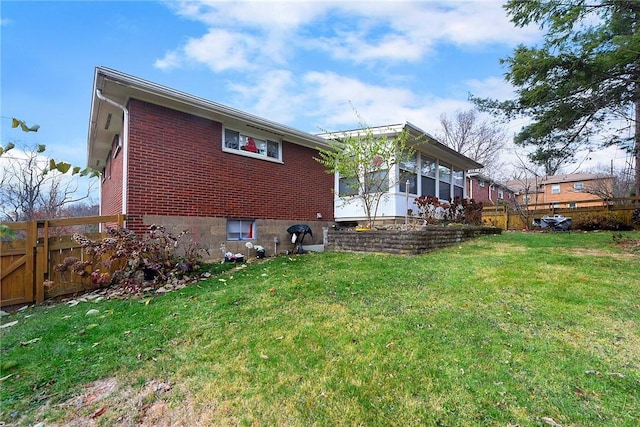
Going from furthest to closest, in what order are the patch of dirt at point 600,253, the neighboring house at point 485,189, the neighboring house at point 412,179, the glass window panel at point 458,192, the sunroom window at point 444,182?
the neighboring house at point 485,189, the glass window panel at point 458,192, the sunroom window at point 444,182, the neighboring house at point 412,179, the patch of dirt at point 600,253

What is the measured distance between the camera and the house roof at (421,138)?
10.3 m

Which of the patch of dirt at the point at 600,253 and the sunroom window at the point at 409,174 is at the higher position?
the sunroom window at the point at 409,174

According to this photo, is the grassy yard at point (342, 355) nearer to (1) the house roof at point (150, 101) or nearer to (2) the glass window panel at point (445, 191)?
(1) the house roof at point (150, 101)

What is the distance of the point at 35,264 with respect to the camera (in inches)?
207

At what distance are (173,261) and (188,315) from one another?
96.7 inches

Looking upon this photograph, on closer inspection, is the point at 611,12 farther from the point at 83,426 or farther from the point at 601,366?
the point at 83,426

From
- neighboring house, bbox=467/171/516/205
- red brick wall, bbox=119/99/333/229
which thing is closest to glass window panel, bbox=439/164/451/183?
red brick wall, bbox=119/99/333/229

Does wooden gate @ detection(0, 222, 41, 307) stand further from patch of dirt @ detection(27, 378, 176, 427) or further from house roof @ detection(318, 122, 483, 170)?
house roof @ detection(318, 122, 483, 170)

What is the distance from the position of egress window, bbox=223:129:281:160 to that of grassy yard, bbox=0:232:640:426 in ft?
14.3

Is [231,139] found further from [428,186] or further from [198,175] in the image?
[428,186]

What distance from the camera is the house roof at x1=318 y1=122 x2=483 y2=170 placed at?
33.7ft

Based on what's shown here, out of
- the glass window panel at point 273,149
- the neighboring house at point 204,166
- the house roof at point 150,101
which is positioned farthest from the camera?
the glass window panel at point 273,149

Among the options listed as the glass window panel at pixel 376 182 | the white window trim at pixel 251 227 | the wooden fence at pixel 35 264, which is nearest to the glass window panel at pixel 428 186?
the glass window panel at pixel 376 182

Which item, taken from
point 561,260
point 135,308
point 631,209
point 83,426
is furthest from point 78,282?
point 631,209
